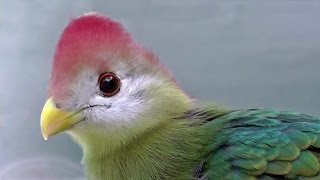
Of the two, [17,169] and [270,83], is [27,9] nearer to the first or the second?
[17,169]

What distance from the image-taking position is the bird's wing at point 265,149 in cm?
91

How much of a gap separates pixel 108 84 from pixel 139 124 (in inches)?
3.4

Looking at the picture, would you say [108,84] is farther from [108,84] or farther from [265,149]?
[265,149]

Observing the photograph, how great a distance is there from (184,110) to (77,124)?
0.63 ft

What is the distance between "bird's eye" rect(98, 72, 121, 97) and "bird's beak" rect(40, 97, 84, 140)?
54 mm

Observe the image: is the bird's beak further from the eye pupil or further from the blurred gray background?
the blurred gray background

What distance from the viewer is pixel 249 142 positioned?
943 millimetres

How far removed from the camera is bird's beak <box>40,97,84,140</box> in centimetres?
96

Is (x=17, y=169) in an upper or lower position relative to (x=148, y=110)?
lower

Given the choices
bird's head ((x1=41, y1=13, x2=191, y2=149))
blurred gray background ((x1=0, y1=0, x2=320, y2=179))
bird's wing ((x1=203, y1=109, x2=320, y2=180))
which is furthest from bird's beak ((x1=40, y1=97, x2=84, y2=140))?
blurred gray background ((x1=0, y1=0, x2=320, y2=179))

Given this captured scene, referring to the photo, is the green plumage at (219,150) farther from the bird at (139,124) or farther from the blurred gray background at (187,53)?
the blurred gray background at (187,53)

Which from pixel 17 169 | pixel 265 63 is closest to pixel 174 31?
pixel 265 63

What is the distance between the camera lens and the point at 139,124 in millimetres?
1003

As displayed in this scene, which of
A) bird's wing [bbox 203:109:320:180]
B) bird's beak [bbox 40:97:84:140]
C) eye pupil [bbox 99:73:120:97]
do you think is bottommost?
bird's wing [bbox 203:109:320:180]
